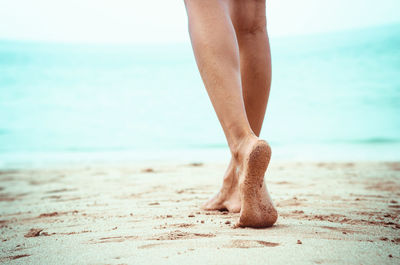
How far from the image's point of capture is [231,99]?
44.2 inches

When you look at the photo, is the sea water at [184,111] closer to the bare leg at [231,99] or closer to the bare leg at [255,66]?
the bare leg at [255,66]

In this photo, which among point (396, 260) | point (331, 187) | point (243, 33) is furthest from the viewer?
point (331, 187)

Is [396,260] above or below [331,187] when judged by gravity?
above

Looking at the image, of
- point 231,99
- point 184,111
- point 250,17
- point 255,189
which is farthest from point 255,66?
point 184,111

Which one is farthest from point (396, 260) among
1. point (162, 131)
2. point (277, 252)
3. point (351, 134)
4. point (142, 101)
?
point (142, 101)

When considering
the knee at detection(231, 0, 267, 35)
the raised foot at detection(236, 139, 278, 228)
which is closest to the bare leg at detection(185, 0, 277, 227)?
the raised foot at detection(236, 139, 278, 228)

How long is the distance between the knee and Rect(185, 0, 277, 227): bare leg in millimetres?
189

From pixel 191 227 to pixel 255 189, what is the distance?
229 millimetres

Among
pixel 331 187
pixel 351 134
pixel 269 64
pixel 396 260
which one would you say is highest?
pixel 269 64

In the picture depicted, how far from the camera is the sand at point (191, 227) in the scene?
90 cm

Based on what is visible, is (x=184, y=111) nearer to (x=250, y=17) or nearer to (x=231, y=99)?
(x=250, y=17)

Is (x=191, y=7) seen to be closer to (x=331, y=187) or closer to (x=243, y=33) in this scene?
(x=243, y=33)

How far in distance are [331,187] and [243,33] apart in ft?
3.82

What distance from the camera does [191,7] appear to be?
1229 mm
